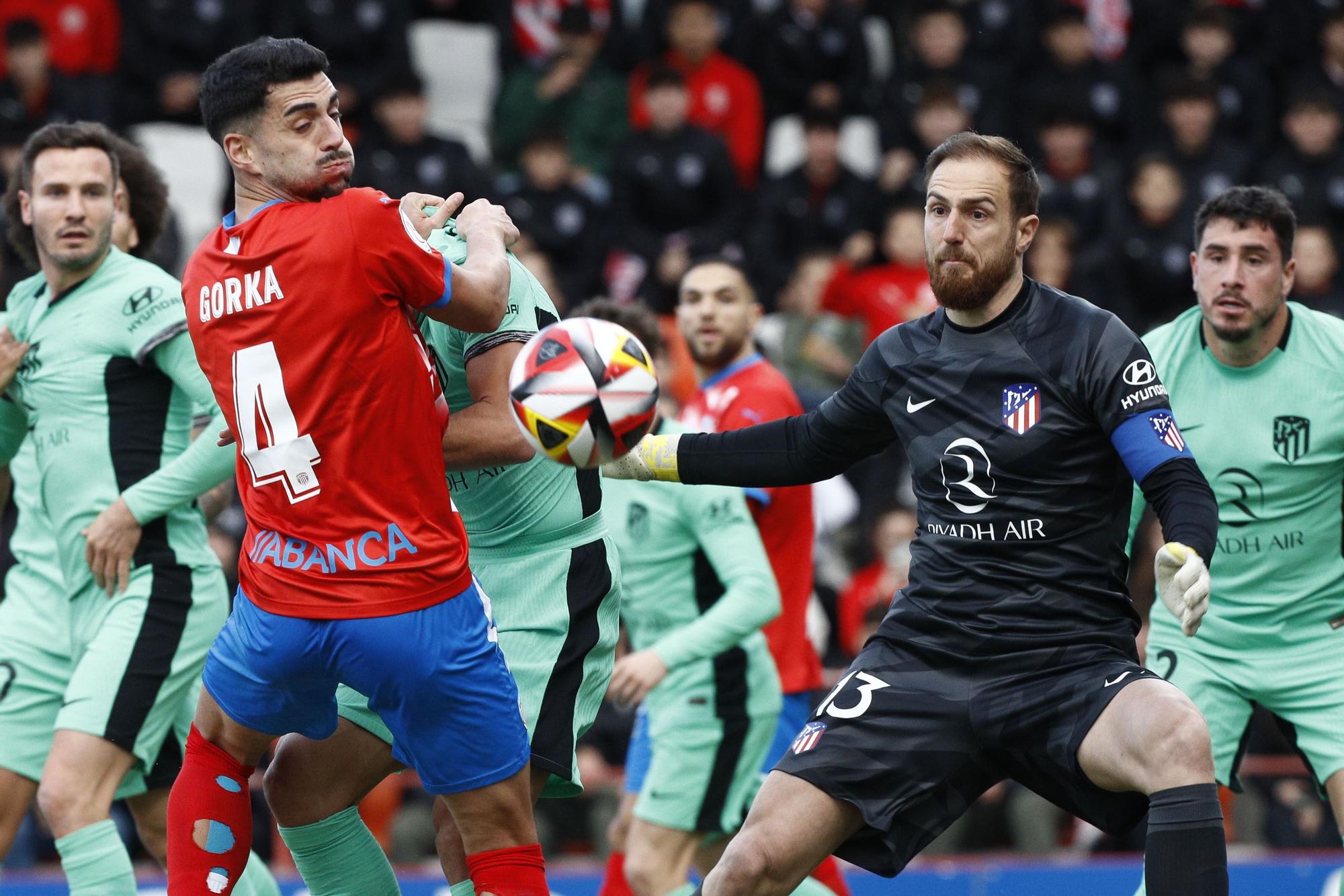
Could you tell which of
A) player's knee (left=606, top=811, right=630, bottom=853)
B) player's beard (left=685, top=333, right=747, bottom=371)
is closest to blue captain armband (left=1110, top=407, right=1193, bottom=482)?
player's beard (left=685, top=333, right=747, bottom=371)

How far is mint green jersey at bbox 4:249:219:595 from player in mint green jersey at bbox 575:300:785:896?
182 centimetres

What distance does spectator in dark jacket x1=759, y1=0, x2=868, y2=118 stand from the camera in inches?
579

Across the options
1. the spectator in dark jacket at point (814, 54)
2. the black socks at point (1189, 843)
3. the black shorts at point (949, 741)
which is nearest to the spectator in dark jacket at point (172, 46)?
the spectator in dark jacket at point (814, 54)

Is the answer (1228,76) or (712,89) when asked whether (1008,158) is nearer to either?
(712,89)

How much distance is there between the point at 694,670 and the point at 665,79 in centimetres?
715

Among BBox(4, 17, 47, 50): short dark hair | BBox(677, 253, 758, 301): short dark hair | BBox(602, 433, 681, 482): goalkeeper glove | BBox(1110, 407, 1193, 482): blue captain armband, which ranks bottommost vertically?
BBox(602, 433, 681, 482): goalkeeper glove

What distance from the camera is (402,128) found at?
13.2 meters

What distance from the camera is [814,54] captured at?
14.8 metres

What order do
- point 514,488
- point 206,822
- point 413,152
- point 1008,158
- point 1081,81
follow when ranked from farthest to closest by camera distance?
point 1081,81 → point 413,152 → point 514,488 → point 1008,158 → point 206,822

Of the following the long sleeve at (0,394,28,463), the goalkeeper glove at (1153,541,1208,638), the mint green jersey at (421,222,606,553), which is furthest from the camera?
the long sleeve at (0,394,28,463)

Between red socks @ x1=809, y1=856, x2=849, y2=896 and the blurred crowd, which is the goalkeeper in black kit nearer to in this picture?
red socks @ x1=809, y1=856, x2=849, y2=896

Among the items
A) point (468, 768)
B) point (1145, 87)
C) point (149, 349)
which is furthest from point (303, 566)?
point (1145, 87)

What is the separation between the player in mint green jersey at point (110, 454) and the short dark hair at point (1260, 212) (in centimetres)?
371

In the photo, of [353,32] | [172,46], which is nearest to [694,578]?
[353,32]
